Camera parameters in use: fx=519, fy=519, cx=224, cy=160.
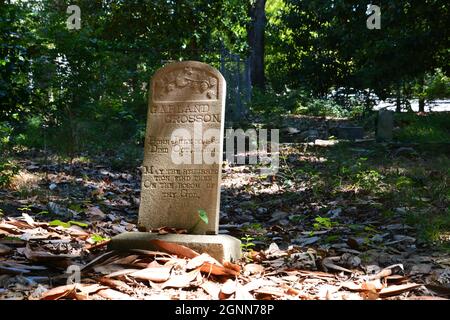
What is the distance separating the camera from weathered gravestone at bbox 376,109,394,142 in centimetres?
A: 1372

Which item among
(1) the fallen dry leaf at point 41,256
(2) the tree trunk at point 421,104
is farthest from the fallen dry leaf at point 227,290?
(2) the tree trunk at point 421,104

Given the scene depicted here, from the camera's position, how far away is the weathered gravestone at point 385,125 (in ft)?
45.0

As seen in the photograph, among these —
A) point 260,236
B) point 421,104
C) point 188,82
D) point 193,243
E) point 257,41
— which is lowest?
point 260,236

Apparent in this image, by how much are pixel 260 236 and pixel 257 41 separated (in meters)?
21.8

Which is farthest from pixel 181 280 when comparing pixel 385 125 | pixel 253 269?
pixel 385 125

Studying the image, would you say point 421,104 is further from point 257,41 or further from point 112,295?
point 112,295

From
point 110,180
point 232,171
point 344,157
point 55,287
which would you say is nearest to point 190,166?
point 55,287

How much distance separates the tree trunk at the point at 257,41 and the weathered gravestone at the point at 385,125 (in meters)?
13.4

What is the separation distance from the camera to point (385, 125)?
13750mm

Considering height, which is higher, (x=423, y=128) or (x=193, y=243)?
(x=423, y=128)

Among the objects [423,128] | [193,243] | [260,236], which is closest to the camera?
[193,243]

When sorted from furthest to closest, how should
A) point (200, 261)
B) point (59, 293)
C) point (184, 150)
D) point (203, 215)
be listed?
1. point (184, 150)
2. point (203, 215)
3. point (200, 261)
4. point (59, 293)

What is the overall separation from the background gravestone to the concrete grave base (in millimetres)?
369

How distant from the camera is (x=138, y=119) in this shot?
48.4 ft
